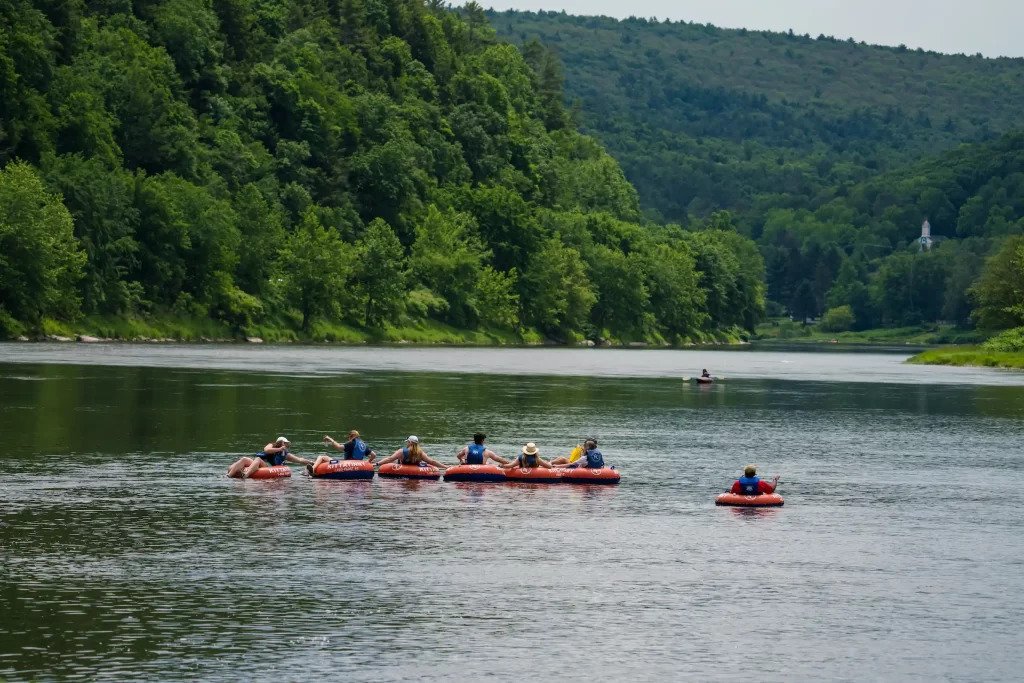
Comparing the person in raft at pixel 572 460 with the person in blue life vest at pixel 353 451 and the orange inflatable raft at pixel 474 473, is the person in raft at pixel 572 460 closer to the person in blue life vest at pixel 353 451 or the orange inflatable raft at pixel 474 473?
the orange inflatable raft at pixel 474 473

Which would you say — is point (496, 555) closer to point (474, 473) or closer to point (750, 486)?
point (750, 486)

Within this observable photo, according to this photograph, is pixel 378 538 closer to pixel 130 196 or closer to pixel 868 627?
pixel 868 627

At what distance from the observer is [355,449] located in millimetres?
59656

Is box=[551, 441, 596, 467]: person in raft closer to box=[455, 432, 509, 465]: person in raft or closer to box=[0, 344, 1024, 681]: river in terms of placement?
box=[0, 344, 1024, 681]: river

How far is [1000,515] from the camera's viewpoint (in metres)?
54.7

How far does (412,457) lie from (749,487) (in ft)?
42.7

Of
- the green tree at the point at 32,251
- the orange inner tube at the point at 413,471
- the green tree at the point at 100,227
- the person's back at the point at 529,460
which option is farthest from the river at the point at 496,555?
the green tree at the point at 100,227

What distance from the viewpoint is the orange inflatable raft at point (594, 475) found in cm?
6050

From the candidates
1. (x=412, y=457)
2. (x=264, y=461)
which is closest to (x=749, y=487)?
(x=412, y=457)

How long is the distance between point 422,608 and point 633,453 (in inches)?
1486

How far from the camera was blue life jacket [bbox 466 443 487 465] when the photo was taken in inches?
2376

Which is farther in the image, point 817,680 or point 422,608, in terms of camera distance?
point 422,608

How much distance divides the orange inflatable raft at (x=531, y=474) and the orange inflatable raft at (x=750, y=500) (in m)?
7.72

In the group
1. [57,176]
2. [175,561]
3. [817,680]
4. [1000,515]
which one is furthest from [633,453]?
[57,176]
